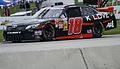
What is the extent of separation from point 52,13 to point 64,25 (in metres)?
0.80

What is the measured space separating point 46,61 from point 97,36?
358 inches

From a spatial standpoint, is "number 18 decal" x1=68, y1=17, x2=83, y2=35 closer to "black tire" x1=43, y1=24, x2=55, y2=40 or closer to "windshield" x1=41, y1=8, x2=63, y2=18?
"windshield" x1=41, y1=8, x2=63, y2=18

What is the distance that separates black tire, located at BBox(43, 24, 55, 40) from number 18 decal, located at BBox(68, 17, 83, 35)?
2.78 ft

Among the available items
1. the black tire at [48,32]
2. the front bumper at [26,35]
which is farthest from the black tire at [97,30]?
the front bumper at [26,35]

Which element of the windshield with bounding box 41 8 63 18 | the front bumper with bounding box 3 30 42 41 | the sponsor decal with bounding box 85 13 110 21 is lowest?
the front bumper with bounding box 3 30 42 41

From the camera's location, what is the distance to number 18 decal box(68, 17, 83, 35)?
14336 millimetres

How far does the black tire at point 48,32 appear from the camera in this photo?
1362 cm

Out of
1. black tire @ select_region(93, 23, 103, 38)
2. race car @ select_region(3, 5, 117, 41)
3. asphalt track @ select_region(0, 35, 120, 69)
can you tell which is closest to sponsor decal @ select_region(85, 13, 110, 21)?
race car @ select_region(3, 5, 117, 41)

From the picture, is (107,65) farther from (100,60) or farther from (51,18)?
(51,18)

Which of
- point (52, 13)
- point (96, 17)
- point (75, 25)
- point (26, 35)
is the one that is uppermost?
point (52, 13)

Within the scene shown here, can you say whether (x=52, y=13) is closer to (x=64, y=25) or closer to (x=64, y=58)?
(x=64, y=25)

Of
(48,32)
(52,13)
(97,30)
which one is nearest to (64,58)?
(48,32)

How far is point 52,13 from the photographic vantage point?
14570 millimetres

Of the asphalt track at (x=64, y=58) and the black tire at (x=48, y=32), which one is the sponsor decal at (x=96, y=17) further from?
the asphalt track at (x=64, y=58)
